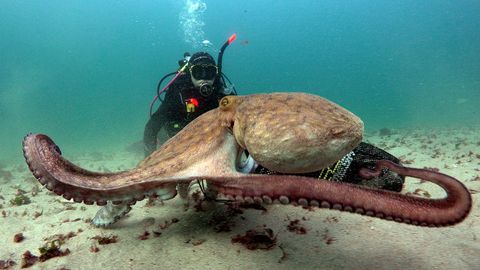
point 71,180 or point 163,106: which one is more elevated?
point 163,106

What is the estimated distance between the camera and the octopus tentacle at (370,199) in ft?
5.10

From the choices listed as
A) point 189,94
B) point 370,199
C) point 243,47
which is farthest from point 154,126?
point 243,47

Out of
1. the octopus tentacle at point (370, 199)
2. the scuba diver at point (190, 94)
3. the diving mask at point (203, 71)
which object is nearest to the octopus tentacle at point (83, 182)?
the octopus tentacle at point (370, 199)

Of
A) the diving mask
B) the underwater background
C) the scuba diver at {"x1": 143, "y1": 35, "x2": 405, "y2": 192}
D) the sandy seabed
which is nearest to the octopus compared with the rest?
the sandy seabed

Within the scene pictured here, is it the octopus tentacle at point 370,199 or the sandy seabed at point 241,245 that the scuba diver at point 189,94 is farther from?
the octopus tentacle at point 370,199

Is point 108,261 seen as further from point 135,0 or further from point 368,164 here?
point 135,0

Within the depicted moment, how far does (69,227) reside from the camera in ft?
13.4

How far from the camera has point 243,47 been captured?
451 feet

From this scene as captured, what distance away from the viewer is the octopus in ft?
5.28

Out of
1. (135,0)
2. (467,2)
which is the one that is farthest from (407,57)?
(135,0)

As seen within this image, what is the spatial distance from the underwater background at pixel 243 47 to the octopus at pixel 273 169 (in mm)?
83648

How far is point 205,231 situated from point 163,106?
6031mm

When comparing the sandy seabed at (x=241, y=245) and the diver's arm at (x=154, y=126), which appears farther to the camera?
the diver's arm at (x=154, y=126)

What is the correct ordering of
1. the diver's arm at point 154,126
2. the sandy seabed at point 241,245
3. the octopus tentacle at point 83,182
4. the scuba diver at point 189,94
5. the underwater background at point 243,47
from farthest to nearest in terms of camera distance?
the underwater background at point 243,47 < the diver's arm at point 154,126 < the scuba diver at point 189,94 < the sandy seabed at point 241,245 < the octopus tentacle at point 83,182
